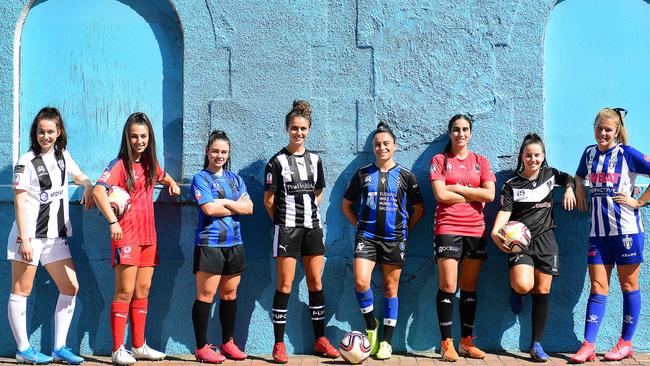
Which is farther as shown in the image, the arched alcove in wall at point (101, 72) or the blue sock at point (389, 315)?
the arched alcove in wall at point (101, 72)

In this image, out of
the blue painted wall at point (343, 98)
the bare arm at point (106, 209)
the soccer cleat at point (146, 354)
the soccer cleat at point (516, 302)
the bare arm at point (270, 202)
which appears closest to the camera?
the bare arm at point (106, 209)

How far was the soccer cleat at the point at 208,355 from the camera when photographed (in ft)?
21.6

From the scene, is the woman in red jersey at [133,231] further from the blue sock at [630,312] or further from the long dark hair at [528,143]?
the blue sock at [630,312]

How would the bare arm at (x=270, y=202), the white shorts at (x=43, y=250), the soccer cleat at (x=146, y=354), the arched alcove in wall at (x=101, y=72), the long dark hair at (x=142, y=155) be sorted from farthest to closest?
the arched alcove in wall at (x=101, y=72)
the bare arm at (x=270, y=202)
the soccer cleat at (x=146, y=354)
the long dark hair at (x=142, y=155)
the white shorts at (x=43, y=250)

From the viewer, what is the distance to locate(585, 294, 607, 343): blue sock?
6.61 metres

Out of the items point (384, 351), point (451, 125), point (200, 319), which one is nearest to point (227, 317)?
point (200, 319)

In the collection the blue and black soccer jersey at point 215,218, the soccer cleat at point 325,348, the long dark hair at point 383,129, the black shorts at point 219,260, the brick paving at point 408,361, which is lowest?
the brick paving at point 408,361

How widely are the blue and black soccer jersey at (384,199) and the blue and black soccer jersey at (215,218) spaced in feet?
3.31

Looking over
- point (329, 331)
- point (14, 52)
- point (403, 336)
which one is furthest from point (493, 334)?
point (14, 52)

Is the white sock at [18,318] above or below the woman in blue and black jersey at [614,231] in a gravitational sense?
below

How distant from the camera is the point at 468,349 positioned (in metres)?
6.70

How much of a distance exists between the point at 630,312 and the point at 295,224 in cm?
286

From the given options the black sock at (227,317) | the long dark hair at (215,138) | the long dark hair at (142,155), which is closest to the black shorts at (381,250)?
the black sock at (227,317)

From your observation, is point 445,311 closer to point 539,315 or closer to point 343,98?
point 539,315
